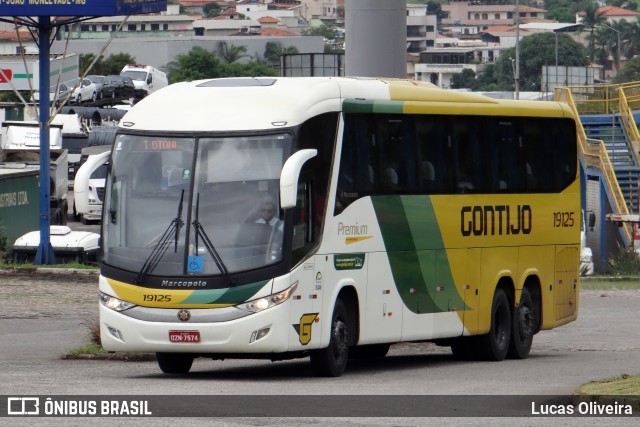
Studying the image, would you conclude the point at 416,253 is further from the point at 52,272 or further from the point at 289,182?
the point at 52,272

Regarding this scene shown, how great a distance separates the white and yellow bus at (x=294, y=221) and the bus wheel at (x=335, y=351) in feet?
0.07

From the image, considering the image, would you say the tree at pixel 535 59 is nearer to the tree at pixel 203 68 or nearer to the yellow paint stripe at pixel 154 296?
the tree at pixel 203 68

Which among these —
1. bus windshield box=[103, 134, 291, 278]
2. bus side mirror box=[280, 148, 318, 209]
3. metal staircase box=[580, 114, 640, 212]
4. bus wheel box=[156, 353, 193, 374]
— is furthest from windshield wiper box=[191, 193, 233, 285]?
metal staircase box=[580, 114, 640, 212]

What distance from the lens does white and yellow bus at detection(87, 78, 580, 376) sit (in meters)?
15.4

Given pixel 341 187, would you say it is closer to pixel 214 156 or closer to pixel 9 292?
pixel 214 156

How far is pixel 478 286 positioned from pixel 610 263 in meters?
24.6

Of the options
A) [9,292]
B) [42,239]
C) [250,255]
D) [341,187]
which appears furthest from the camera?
[42,239]

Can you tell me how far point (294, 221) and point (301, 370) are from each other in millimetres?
2520

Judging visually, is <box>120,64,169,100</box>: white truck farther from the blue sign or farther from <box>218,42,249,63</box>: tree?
<box>218,42,249,63</box>: tree

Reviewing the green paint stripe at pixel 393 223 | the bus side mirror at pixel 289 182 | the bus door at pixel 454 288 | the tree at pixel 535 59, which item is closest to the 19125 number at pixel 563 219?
the bus door at pixel 454 288

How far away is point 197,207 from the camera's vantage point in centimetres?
1559

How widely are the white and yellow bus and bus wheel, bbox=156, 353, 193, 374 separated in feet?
0.05

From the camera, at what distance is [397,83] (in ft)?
60.8

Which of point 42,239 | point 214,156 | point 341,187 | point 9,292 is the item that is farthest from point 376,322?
point 42,239
